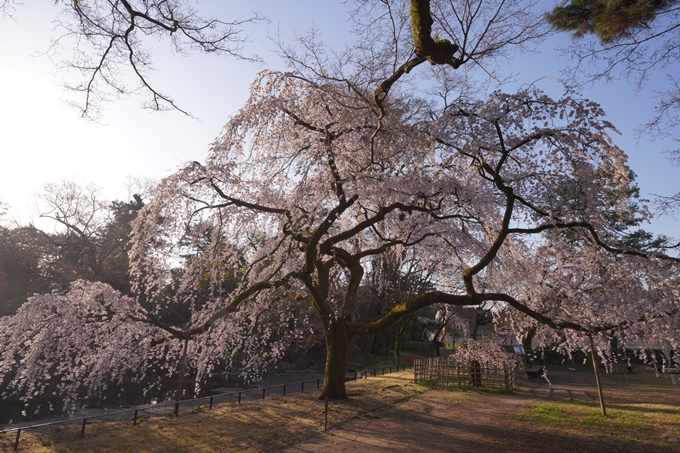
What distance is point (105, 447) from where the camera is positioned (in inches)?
271

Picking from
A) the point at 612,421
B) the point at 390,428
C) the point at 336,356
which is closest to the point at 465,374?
the point at 612,421

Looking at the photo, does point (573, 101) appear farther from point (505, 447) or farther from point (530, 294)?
point (505, 447)

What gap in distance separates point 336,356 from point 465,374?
817 centimetres

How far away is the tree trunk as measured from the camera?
10.6 metres

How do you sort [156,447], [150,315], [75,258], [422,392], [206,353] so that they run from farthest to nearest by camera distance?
[75,258] → [422,392] → [206,353] → [150,315] → [156,447]

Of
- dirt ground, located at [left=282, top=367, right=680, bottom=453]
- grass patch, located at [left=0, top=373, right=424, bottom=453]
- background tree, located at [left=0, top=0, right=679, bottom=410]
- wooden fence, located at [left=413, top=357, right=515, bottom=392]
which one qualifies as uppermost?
background tree, located at [left=0, top=0, right=679, bottom=410]

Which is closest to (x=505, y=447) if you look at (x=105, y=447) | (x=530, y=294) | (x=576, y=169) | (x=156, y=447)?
(x=530, y=294)

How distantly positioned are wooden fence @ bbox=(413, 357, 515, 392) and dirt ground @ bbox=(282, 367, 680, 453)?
133 cm

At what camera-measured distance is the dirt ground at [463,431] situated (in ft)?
23.1

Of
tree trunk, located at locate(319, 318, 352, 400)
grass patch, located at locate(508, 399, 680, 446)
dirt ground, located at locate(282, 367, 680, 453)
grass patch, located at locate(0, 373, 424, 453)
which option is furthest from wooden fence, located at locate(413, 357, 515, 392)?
tree trunk, located at locate(319, 318, 352, 400)

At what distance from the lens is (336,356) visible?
35.0ft

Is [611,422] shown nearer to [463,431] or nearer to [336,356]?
[463,431]

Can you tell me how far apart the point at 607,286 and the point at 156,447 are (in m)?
10.5

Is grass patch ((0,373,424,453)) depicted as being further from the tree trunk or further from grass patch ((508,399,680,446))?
grass patch ((508,399,680,446))
